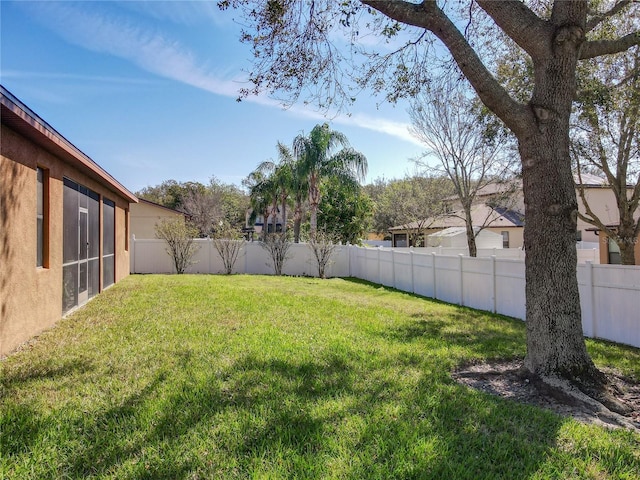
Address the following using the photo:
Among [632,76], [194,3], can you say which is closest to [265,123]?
[194,3]

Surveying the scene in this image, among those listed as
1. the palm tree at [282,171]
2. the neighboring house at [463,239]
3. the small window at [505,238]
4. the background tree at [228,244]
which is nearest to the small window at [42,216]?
the background tree at [228,244]

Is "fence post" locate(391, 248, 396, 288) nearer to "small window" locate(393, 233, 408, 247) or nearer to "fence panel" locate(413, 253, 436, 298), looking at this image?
"fence panel" locate(413, 253, 436, 298)

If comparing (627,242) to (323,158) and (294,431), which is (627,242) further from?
(323,158)

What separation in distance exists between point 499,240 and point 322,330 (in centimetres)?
2194

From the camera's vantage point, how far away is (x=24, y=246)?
18.4 ft

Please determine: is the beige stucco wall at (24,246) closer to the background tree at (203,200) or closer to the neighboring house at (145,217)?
the neighboring house at (145,217)

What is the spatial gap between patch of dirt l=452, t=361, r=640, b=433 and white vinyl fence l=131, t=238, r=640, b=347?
7.92 ft

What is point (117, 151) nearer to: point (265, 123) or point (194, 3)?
point (265, 123)

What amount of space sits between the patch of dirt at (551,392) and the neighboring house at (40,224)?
18.8 feet

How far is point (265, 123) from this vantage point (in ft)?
36.2

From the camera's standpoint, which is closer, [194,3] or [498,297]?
[194,3]

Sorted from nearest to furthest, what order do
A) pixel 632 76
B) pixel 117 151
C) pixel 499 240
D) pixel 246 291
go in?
pixel 632 76
pixel 246 291
pixel 117 151
pixel 499 240

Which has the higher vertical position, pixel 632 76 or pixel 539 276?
pixel 632 76

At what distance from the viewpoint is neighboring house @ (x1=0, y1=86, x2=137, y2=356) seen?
5.09 m
